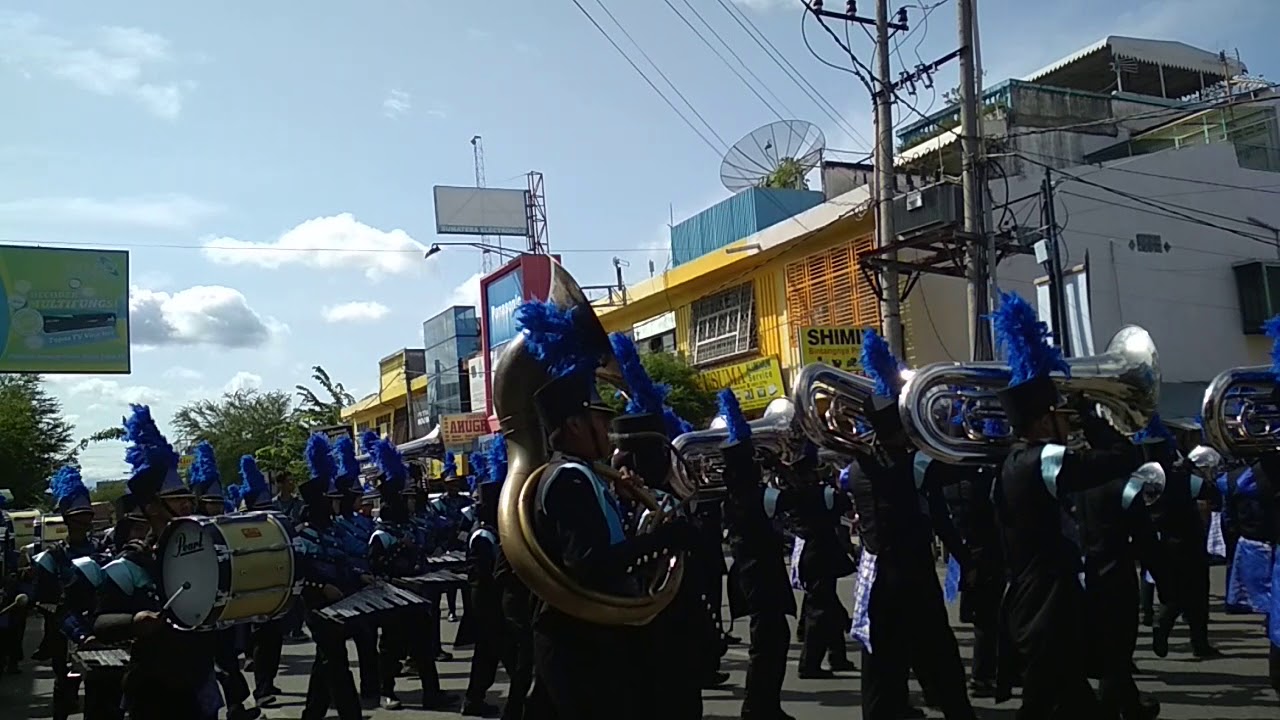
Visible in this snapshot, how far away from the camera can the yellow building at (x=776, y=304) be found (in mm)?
21453

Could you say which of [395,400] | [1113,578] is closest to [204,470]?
[1113,578]

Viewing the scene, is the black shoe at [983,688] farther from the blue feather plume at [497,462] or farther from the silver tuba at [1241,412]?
the blue feather plume at [497,462]

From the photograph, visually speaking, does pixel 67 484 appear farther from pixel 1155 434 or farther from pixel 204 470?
pixel 1155 434

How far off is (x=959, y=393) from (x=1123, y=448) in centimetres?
173

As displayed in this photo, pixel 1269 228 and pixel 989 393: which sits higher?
pixel 1269 228

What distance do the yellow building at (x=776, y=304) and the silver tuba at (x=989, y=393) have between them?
1368 cm

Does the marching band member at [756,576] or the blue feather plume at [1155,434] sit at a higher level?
the blue feather plume at [1155,434]

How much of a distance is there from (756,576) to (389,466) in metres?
4.67

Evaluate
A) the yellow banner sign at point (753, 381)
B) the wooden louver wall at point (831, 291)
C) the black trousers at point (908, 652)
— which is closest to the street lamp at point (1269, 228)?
the wooden louver wall at point (831, 291)

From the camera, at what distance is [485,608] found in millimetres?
7973

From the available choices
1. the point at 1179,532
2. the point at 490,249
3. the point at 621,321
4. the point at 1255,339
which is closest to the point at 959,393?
the point at 1179,532

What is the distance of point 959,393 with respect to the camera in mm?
6922

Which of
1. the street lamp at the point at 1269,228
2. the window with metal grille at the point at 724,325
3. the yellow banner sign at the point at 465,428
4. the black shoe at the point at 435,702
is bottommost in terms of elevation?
the black shoe at the point at 435,702

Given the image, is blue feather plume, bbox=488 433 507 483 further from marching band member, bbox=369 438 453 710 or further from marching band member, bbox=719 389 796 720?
marching band member, bbox=719 389 796 720
